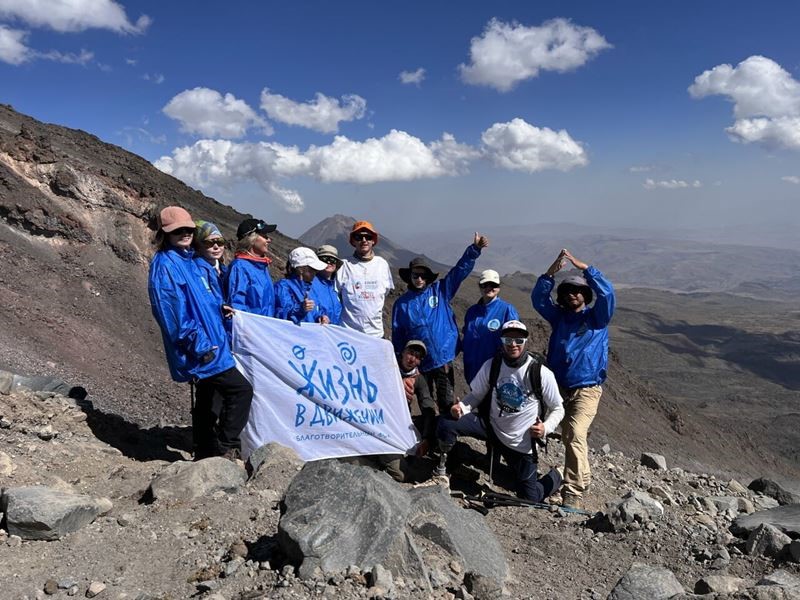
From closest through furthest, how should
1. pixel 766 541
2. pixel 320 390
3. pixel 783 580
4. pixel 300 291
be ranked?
1. pixel 783 580
2. pixel 766 541
3. pixel 320 390
4. pixel 300 291

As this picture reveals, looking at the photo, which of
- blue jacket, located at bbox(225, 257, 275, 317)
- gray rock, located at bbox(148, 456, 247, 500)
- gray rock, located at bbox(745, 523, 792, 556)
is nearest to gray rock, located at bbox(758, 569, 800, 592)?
gray rock, located at bbox(745, 523, 792, 556)

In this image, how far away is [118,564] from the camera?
133 inches

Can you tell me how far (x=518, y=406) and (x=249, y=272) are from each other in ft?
9.17

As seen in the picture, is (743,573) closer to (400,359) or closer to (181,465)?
(400,359)

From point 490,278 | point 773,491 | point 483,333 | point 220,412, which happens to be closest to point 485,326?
point 483,333

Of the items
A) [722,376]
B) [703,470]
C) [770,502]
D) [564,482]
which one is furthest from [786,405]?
[564,482]

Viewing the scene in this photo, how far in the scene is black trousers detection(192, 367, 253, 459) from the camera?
504 centimetres

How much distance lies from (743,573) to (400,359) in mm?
3462

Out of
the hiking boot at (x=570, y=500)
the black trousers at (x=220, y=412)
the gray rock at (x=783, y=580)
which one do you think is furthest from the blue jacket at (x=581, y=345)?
the black trousers at (x=220, y=412)

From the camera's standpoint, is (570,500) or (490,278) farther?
(490,278)

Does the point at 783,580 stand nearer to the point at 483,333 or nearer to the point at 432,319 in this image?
the point at 483,333

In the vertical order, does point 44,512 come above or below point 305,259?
below

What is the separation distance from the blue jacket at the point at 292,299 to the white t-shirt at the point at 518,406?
1.83 m

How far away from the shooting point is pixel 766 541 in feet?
14.0
